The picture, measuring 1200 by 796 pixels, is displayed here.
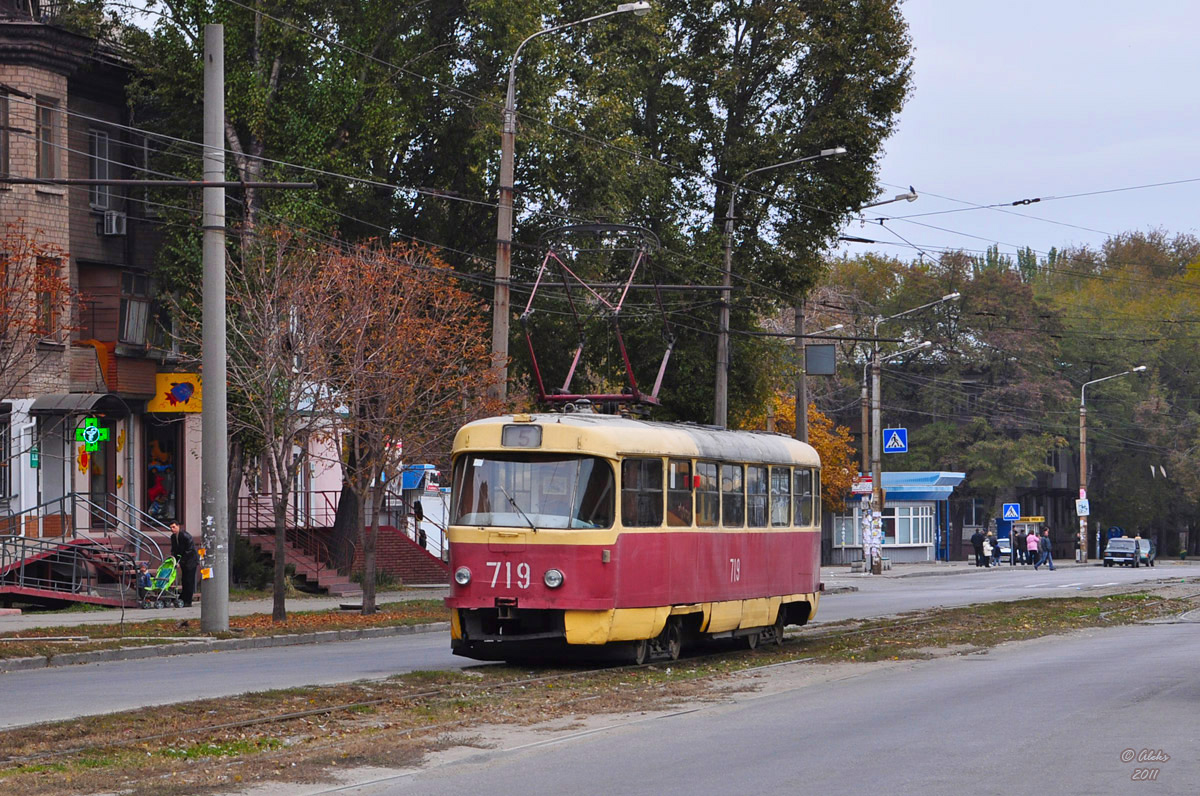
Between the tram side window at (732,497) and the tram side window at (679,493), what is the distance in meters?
1.08

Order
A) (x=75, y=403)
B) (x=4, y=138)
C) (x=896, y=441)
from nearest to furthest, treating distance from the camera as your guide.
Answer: (x=4, y=138) < (x=75, y=403) < (x=896, y=441)

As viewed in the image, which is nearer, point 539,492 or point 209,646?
point 539,492

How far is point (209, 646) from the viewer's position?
22.9 metres

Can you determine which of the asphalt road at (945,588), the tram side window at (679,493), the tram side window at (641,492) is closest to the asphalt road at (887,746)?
the tram side window at (641,492)

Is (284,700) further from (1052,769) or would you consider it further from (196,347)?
(196,347)

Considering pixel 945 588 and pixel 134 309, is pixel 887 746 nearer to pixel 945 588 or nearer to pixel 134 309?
pixel 134 309

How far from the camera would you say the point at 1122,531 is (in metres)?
92.8

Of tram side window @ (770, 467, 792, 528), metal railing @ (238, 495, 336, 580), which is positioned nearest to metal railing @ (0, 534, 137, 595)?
metal railing @ (238, 495, 336, 580)

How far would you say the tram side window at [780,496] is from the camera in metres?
23.4

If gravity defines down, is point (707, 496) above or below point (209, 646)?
above

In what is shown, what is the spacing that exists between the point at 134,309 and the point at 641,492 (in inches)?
872

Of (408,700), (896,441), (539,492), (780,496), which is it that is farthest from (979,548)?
(408,700)

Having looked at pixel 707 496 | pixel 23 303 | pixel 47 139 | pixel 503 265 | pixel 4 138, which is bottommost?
pixel 707 496

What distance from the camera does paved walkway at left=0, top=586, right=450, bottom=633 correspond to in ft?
88.1
